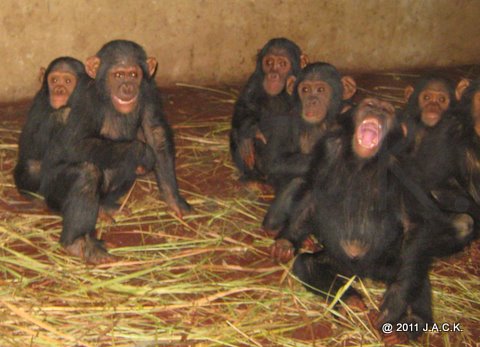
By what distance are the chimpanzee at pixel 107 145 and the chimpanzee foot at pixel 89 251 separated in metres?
0.02

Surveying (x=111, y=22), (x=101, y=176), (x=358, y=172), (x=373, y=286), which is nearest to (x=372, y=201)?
(x=358, y=172)

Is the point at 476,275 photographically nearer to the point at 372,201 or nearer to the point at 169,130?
the point at 372,201

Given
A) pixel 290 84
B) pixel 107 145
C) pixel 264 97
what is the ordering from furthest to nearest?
pixel 264 97, pixel 290 84, pixel 107 145

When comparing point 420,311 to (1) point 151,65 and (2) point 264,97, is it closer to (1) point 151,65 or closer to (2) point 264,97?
(1) point 151,65

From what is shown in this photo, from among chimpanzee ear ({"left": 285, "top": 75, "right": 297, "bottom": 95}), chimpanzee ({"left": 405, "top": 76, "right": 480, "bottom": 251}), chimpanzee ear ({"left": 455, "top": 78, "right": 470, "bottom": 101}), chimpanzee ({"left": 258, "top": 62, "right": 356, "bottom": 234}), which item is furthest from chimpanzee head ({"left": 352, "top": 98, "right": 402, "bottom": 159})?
chimpanzee ear ({"left": 285, "top": 75, "right": 297, "bottom": 95})

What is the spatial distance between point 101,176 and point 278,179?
1.59 meters

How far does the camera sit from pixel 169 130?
6.74 metres

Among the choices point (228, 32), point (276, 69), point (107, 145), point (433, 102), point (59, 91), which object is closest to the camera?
point (107, 145)

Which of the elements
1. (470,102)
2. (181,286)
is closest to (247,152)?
(470,102)

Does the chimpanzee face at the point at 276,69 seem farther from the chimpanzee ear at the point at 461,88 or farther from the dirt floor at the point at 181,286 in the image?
the chimpanzee ear at the point at 461,88

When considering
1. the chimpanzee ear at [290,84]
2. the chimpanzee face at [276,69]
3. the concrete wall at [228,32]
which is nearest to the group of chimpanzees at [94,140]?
the chimpanzee ear at [290,84]

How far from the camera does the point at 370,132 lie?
531cm

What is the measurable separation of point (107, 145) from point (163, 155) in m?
0.62

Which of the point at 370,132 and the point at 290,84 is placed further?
the point at 290,84
